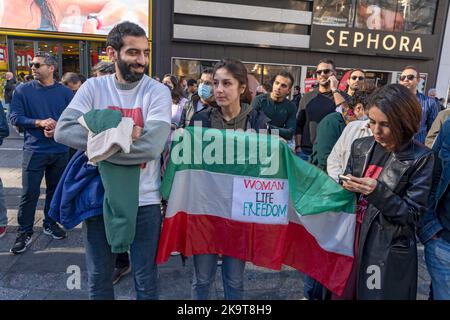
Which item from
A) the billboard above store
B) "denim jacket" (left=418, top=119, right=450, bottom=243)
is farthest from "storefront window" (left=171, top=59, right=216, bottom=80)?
"denim jacket" (left=418, top=119, right=450, bottom=243)

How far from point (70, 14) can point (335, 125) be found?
15082 mm

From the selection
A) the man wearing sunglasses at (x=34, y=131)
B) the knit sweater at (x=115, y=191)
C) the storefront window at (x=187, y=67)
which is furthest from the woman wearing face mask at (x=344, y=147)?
the storefront window at (x=187, y=67)

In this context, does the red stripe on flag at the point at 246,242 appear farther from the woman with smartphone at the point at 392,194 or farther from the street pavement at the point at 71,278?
the street pavement at the point at 71,278

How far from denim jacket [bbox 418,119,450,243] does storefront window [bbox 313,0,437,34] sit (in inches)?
639

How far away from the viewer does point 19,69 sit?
1473 centimetres

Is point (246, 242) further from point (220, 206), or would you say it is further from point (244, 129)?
point (244, 129)

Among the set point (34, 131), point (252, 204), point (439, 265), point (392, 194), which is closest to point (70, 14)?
point (34, 131)

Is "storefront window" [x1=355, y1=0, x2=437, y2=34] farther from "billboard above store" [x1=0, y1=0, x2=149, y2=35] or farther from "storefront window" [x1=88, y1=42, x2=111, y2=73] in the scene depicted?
"storefront window" [x1=88, y1=42, x2=111, y2=73]

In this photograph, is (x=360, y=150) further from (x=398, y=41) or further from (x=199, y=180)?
(x=398, y=41)

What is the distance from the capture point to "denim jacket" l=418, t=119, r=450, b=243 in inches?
81.9

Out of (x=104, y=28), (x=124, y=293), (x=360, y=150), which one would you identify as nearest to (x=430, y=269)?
(x=360, y=150)

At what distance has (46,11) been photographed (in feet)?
47.2

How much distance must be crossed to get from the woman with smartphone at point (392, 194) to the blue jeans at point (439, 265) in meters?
0.20
